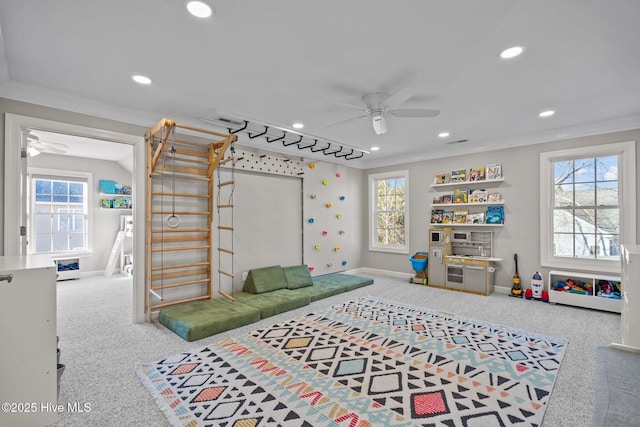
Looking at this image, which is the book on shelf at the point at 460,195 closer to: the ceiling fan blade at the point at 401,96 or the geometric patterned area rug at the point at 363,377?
the geometric patterned area rug at the point at 363,377

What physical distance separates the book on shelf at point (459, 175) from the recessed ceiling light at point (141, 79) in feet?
16.1

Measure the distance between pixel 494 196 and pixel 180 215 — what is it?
491 cm

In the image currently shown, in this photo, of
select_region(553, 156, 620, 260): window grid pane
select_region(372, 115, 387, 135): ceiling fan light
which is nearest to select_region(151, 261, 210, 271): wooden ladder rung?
select_region(372, 115, 387, 135): ceiling fan light

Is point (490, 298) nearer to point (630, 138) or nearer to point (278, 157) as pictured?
point (630, 138)

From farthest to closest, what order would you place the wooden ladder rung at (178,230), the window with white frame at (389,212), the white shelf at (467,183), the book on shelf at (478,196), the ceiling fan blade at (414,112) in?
the window with white frame at (389,212) → the book on shelf at (478,196) → the white shelf at (467,183) → the wooden ladder rung at (178,230) → the ceiling fan blade at (414,112)

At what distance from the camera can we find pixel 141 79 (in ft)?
9.35

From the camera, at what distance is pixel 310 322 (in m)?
3.61

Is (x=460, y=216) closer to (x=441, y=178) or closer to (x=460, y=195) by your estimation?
(x=460, y=195)

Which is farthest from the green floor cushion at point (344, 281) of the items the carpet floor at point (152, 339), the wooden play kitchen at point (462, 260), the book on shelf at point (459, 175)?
the book on shelf at point (459, 175)

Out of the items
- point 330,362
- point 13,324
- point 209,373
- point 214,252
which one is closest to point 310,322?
point 330,362

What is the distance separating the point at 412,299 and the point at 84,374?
13.1ft

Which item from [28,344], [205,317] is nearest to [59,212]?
[205,317]

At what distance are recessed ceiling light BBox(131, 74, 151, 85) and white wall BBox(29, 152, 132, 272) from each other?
5011mm

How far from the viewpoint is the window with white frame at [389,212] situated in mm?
6328
